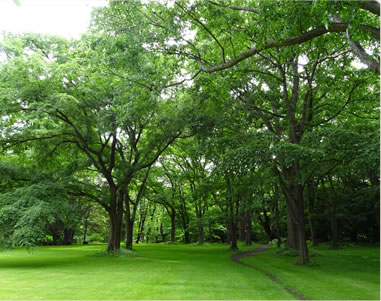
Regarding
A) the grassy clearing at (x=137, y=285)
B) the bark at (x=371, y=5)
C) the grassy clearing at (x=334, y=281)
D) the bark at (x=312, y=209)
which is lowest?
the grassy clearing at (x=334, y=281)

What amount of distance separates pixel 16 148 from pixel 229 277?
46.6 feet

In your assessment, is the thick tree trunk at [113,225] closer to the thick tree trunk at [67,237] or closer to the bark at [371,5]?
the bark at [371,5]

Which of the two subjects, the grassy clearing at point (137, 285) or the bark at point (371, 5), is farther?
the grassy clearing at point (137, 285)

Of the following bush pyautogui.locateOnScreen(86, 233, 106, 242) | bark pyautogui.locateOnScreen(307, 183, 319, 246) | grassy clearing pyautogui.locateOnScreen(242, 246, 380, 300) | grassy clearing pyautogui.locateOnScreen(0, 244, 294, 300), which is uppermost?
bark pyautogui.locateOnScreen(307, 183, 319, 246)

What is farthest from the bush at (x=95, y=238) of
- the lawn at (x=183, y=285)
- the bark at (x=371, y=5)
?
the bark at (x=371, y=5)

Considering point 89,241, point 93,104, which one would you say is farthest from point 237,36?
point 89,241

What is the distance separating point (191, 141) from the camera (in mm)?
24047

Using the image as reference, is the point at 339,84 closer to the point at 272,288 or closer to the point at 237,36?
the point at 237,36

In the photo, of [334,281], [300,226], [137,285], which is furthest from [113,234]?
[334,281]

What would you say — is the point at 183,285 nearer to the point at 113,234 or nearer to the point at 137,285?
the point at 137,285

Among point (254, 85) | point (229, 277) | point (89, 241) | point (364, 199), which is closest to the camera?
point (229, 277)

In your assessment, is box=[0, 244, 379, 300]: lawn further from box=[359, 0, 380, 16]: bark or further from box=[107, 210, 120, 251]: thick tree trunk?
box=[107, 210, 120, 251]: thick tree trunk

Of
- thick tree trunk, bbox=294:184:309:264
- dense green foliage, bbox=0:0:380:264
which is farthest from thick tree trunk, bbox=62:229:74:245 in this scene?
thick tree trunk, bbox=294:184:309:264

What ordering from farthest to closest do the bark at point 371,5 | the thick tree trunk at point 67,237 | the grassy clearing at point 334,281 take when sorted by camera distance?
1. the thick tree trunk at point 67,237
2. the grassy clearing at point 334,281
3. the bark at point 371,5
